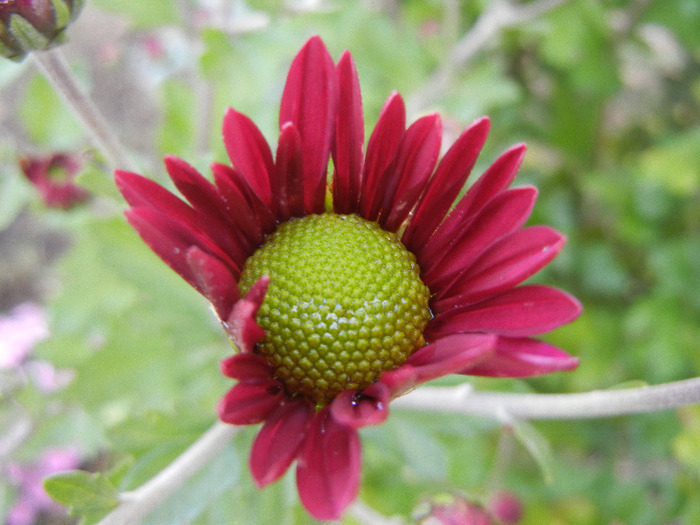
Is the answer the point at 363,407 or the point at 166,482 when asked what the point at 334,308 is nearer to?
the point at 363,407

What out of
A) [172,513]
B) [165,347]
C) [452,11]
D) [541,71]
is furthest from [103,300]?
[541,71]

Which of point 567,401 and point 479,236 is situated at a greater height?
point 479,236

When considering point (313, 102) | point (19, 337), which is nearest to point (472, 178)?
point (313, 102)

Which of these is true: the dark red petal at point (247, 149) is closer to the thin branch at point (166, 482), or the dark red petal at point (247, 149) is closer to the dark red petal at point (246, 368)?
the dark red petal at point (246, 368)

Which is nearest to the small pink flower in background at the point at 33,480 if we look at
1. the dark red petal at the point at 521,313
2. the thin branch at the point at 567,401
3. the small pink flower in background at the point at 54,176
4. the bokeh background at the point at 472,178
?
the bokeh background at the point at 472,178

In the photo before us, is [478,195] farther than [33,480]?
No

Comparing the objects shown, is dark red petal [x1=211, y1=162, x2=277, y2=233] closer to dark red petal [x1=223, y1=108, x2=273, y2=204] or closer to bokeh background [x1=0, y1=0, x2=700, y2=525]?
dark red petal [x1=223, y1=108, x2=273, y2=204]

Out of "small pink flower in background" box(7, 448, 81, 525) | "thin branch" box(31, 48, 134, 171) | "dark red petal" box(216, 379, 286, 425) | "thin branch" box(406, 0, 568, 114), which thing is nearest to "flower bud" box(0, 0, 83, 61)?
"thin branch" box(31, 48, 134, 171)
